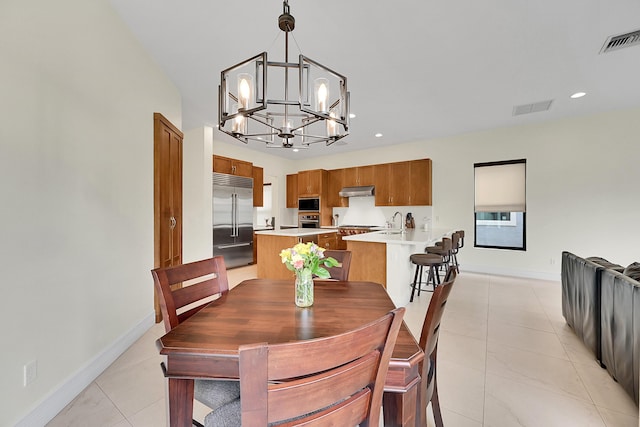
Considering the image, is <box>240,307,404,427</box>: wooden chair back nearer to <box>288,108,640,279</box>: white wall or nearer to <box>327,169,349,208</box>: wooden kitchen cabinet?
<box>288,108,640,279</box>: white wall

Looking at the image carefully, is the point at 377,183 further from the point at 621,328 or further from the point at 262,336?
the point at 262,336

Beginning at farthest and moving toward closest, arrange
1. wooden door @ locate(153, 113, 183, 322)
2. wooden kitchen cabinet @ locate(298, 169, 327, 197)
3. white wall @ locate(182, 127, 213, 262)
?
1. wooden kitchen cabinet @ locate(298, 169, 327, 197)
2. white wall @ locate(182, 127, 213, 262)
3. wooden door @ locate(153, 113, 183, 322)

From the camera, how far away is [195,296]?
1.53 m

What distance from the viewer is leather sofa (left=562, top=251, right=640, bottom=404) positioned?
166cm

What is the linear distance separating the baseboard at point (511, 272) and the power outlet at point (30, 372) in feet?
19.8

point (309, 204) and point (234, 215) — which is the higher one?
point (309, 204)

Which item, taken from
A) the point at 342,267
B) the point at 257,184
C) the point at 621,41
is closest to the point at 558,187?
the point at 621,41

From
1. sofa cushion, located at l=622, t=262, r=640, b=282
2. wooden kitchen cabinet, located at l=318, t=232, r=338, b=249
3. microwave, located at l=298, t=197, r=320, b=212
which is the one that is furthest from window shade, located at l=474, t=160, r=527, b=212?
microwave, located at l=298, t=197, r=320, b=212

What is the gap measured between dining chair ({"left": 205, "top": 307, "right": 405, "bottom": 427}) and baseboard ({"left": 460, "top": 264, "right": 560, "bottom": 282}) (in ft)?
17.9

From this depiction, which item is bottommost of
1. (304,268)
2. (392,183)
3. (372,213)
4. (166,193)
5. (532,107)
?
(304,268)

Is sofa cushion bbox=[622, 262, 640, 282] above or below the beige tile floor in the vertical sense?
above

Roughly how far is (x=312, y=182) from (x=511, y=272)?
4.66 meters

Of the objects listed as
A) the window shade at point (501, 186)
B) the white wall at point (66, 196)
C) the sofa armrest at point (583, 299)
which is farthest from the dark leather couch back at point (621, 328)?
the white wall at point (66, 196)

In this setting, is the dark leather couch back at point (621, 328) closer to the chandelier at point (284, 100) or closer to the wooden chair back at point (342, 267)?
the wooden chair back at point (342, 267)
